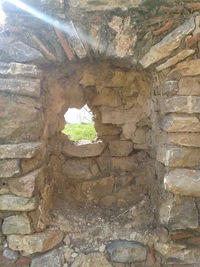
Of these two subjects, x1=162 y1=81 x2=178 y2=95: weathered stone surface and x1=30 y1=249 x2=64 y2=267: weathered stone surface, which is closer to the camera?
x1=162 y1=81 x2=178 y2=95: weathered stone surface

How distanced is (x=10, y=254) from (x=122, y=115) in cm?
148

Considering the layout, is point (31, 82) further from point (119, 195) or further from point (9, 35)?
point (119, 195)

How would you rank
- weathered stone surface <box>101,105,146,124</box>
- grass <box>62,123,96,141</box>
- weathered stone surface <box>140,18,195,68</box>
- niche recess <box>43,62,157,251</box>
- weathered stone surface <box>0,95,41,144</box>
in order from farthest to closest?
grass <box>62,123,96,141</box> → weathered stone surface <box>101,105,146,124</box> → niche recess <box>43,62,157,251</box> → weathered stone surface <box>0,95,41,144</box> → weathered stone surface <box>140,18,195,68</box>

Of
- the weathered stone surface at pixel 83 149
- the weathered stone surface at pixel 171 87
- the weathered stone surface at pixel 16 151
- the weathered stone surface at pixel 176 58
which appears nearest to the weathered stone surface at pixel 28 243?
the weathered stone surface at pixel 16 151

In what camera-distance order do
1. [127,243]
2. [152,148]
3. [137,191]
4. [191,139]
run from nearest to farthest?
[191,139] → [127,243] → [152,148] → [137,191]

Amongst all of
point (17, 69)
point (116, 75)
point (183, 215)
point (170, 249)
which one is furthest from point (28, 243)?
point (116, 75)

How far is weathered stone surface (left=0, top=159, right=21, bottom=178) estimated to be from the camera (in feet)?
6.40

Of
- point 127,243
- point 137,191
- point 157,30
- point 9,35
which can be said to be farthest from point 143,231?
point 9,35

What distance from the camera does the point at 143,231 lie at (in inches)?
85.0

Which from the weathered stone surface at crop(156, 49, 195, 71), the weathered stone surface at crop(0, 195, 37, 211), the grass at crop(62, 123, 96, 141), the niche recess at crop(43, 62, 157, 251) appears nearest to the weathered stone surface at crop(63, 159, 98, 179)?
the niche recess at crop(43, 62, 157, 251)

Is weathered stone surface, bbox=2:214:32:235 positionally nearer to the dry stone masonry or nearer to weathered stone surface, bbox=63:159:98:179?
the dry stone masonry

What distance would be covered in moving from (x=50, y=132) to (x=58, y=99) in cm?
30

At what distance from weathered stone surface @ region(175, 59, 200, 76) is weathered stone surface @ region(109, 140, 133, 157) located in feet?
2.90

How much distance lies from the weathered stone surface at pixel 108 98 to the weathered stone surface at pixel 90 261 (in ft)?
4.32
